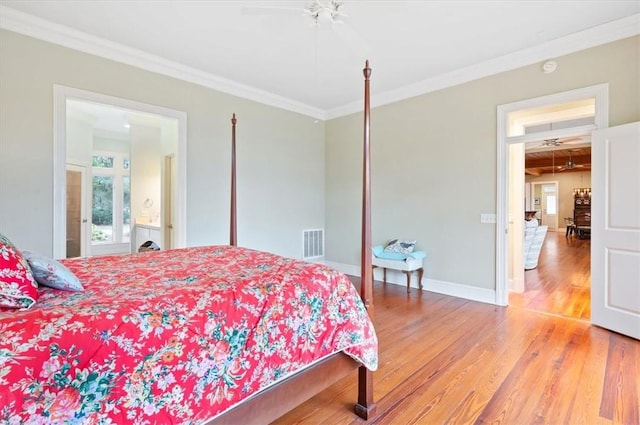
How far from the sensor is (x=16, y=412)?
84 cm

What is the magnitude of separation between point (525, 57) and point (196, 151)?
408 centimetres

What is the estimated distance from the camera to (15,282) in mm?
1183

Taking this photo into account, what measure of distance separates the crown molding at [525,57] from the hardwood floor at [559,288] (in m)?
2.80

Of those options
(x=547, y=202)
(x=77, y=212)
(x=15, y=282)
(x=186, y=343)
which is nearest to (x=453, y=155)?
(x=186, y=343)

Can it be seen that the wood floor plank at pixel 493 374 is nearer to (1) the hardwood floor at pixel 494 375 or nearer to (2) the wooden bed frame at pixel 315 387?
(1) the hardwood floor at pixel 494 375

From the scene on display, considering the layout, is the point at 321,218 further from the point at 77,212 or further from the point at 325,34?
the point at 77,212

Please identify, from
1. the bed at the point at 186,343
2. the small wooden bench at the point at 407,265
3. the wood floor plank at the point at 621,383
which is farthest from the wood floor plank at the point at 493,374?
the small wooden bench at the point at 407,265

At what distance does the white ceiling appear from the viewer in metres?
2.73

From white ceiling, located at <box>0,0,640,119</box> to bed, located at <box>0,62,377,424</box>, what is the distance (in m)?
1.54

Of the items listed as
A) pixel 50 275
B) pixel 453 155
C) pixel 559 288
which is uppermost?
pixel 453 155

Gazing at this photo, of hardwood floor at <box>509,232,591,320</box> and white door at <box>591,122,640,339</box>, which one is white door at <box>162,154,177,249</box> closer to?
hardwood floor at <box>509,232,591,320</box>

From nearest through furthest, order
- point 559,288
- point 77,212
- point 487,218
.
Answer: point 487,218
point 559,288
point 77,212

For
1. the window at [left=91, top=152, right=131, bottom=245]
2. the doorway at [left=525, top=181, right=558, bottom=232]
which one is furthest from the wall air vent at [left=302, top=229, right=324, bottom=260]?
the doorway at [left=525, top=181, right=558, bottom=232]

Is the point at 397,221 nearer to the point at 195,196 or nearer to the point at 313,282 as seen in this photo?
the point at 195,196
